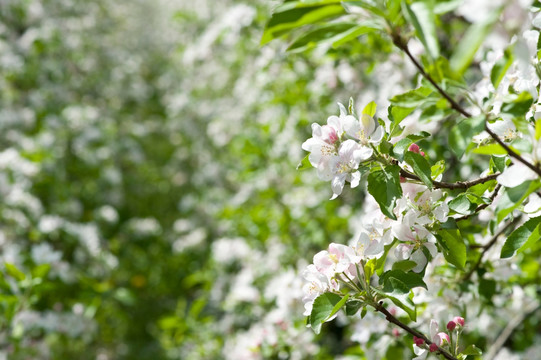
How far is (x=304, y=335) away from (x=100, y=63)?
4589 mm

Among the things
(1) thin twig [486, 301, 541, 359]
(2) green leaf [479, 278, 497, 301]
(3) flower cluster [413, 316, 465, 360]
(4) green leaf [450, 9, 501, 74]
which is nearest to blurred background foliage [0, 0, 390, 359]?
(1) thin twig [486, 301, 541, 359]

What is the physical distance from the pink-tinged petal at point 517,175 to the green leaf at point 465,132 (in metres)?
0.08

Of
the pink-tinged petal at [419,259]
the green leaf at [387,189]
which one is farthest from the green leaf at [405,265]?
the green leaf at [387,189]

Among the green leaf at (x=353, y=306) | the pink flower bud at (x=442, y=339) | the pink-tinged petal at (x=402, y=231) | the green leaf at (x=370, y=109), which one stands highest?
the green leaf at (x=370, y=109)

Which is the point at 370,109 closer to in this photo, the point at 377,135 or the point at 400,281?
the point at 377,135

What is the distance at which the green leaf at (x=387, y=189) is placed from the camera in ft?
2.81

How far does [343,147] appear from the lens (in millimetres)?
900

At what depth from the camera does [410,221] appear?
921 millimetres

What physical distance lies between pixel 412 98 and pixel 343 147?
0.60ft

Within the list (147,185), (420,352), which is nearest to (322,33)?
(420,352)

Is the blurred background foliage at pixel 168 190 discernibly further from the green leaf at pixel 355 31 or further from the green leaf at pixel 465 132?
the green leaf at pixel 355 31

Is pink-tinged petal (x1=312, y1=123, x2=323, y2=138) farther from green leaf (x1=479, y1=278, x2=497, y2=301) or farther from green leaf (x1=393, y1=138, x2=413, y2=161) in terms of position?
green leaf (x1=479, y1=278, x2=497, y2=301)

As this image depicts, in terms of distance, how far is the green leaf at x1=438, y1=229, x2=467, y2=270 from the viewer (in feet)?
3.02

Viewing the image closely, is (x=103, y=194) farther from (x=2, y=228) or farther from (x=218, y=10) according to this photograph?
(x=218, y=10)
